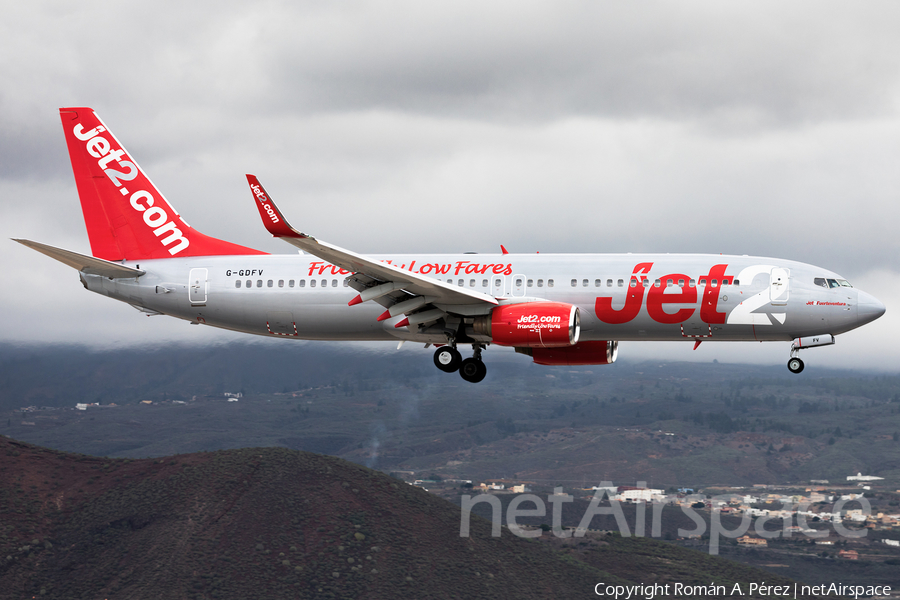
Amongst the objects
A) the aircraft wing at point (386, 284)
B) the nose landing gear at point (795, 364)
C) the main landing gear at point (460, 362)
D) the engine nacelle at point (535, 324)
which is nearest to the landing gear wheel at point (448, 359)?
the main landing gear at point (460, 362)

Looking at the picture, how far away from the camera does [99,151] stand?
6931 centimetres

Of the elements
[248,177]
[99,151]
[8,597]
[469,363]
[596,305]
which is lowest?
[8,597]

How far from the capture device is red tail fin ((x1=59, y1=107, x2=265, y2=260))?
217 feet

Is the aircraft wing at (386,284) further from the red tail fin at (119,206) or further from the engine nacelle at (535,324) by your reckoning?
Result: the red tail fin at (119,206)

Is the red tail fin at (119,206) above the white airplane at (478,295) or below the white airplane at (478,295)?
above

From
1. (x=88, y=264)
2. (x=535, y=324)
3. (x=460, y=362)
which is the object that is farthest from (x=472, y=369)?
(x=88, y=264)

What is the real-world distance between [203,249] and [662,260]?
29333 millimetres

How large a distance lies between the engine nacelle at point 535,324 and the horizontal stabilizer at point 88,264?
24.3m

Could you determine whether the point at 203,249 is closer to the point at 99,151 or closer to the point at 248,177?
the point at 99,151

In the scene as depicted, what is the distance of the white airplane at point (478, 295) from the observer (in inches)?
2132

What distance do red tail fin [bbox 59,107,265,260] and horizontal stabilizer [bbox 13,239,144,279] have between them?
8.24ft

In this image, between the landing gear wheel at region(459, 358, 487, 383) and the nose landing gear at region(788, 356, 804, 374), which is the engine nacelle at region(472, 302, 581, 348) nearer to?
the landing gear wheel at region(459, 358, 487, 383)

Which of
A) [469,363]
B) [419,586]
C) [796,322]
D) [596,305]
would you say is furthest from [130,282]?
[419,586]

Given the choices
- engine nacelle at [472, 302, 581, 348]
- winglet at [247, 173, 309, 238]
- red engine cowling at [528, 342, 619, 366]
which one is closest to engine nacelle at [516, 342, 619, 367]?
red engine cowling at [528, 342, 619, 366]
